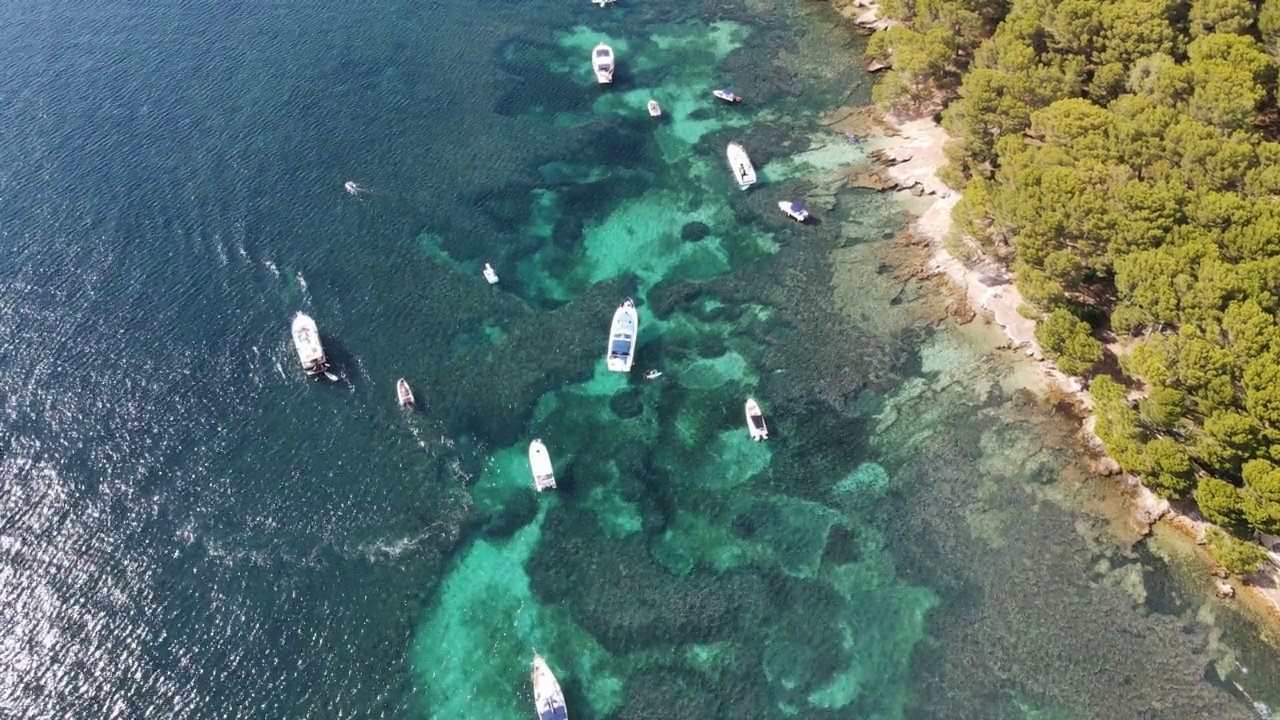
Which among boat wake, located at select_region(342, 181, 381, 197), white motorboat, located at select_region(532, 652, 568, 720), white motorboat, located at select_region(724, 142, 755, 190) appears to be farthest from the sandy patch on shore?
boat wake, located at select_region(342, 181, 381, 197)

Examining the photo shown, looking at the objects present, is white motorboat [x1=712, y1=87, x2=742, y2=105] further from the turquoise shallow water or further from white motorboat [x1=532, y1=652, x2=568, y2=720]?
white motorboat [x1=532, y1=652, x2=568, y2=720]

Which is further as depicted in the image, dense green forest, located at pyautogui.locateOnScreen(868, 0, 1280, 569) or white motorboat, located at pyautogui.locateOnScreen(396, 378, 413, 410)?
white motorboat, located at pyautogui.locateOnScreen(396, 378, 413, 410)

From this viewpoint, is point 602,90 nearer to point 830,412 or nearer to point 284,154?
point 284,154

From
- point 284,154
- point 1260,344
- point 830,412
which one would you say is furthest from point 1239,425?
point 284,154

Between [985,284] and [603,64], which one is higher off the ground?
[603,64]

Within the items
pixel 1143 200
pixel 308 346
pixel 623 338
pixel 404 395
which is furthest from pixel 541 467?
pixel 1143 200

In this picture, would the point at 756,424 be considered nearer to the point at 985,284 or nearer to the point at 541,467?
the point at 541,467
